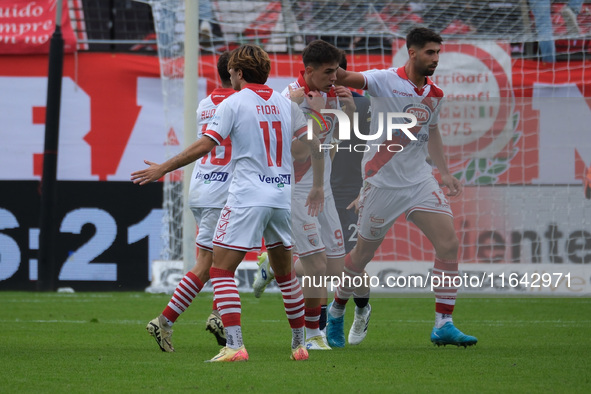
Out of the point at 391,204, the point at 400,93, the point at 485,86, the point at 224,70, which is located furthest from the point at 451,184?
the point at 485,86

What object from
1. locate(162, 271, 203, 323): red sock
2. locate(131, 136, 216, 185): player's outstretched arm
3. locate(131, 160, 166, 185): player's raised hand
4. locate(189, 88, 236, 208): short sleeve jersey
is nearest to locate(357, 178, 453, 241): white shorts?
locate(189, 88, 236, 208): short sleeve jersey

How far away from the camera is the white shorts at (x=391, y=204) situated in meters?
7.02

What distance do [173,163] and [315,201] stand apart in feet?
5.40

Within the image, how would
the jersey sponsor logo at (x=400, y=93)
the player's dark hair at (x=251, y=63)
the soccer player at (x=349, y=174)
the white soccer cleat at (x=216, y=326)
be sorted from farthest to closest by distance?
the soccer player at (x=349, y=174)
the jersey sponsor logo at (x=400, y=93)
the white soccer cleat at (x=216, y=326)
the player's dark hair at (x=251, y=63)

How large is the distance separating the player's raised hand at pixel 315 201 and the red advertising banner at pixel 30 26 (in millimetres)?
7251

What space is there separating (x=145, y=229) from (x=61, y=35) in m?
2.76

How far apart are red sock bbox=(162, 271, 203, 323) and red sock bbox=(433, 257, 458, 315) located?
1.70 metres

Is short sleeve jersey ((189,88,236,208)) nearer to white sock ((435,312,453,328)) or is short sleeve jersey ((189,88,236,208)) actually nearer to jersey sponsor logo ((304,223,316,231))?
jersey sponsor logo ((304,223,316,231))

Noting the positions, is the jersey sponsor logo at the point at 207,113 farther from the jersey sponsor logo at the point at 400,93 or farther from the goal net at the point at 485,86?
the goal net at the point at 485,86

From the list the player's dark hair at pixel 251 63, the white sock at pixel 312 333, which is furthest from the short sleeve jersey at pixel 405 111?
the player's dark hair at pixel 251 63

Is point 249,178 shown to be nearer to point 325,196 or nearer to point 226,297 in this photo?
point 226,297

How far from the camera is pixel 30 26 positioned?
13.2 m

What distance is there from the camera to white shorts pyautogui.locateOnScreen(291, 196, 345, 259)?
6.87 m

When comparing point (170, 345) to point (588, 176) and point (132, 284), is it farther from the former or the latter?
point (132, 284)
